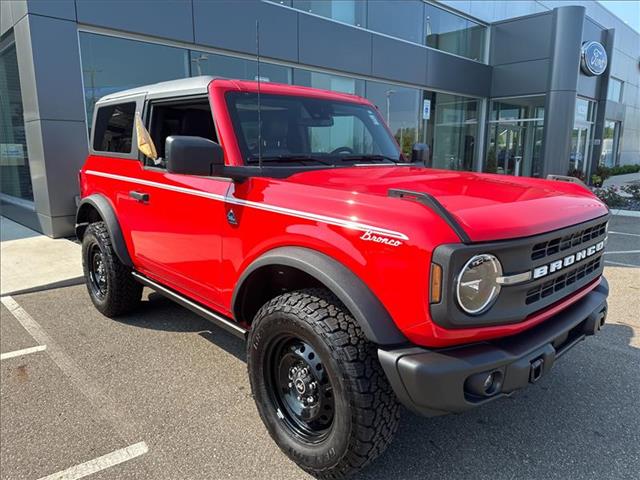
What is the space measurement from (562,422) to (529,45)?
53.3 feet

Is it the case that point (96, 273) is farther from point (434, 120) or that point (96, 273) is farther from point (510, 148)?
point (510, 148)

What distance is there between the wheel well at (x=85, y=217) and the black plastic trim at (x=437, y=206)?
Result: 3.60 meters

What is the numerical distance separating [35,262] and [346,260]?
5864 millimetres

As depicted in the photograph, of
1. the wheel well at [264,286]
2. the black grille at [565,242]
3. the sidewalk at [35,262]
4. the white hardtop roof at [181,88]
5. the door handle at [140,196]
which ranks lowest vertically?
the sidewalk at [35,262]

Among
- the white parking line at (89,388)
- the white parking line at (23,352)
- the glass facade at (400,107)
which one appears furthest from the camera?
the glass facade at (400,107)

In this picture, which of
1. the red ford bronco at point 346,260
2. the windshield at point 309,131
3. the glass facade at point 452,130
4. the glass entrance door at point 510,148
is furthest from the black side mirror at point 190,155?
the glass entrance door at point 510,148

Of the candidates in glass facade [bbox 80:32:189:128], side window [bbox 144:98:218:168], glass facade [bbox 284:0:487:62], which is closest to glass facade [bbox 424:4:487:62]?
glass facade [bbox 284:0:487:62]

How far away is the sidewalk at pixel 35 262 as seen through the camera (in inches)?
221

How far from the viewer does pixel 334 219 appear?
7.48 ft

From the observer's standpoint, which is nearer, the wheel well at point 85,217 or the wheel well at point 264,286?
the wheel well at point 264,286

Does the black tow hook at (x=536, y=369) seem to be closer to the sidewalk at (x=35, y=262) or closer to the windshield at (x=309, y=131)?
the windshield at (x=309, y=131)

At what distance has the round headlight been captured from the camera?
77.4 inches

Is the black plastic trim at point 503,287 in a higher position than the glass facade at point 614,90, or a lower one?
lower

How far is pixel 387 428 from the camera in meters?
2.20
